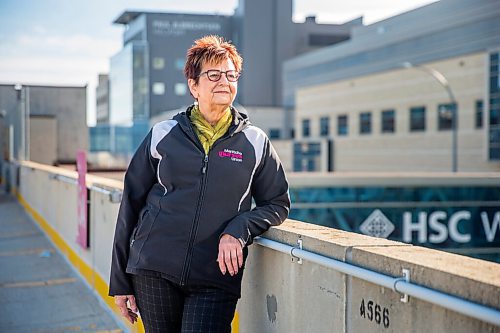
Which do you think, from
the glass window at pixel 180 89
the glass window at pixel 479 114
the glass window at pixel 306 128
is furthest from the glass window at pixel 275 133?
the glass window at pixel 479 114

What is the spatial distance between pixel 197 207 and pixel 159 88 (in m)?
98.7

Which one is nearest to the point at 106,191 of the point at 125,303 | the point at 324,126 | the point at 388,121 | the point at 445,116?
the point at 125,303

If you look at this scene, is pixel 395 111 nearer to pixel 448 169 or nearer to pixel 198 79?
pixel 448 169

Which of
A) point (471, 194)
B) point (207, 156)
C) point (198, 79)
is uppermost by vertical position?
point (198, 79)

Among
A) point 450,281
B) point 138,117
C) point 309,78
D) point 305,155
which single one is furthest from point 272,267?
point 138,117

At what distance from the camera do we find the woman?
309cm

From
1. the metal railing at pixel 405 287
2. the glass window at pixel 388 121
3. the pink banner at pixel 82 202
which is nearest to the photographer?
the metal railing at pixel 405 287

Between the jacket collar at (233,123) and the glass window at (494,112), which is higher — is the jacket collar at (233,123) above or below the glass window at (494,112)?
below

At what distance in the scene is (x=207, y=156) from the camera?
10.2 feet

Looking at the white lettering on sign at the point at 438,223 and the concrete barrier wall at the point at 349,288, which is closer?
the concrete barrier wall at the point at 349,288

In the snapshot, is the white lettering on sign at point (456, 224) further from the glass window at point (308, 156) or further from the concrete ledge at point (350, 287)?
the glass window at point (308, 156)

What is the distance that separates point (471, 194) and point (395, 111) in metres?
37.9

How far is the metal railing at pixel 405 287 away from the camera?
2.13 m

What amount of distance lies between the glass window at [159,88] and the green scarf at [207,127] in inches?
3858
